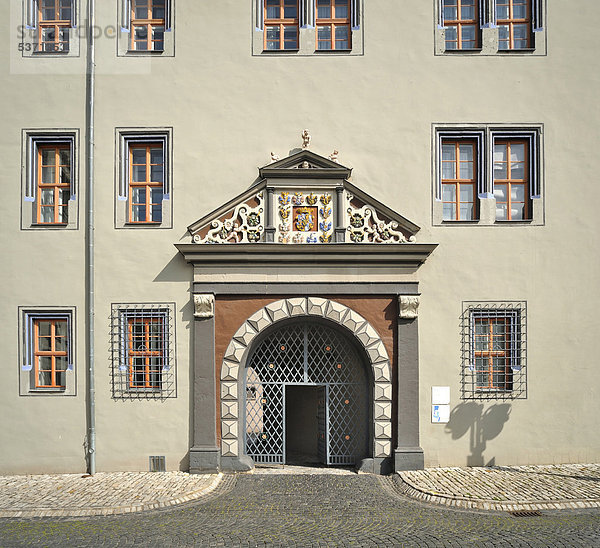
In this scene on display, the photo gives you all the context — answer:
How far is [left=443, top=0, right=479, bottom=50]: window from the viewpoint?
34.2ft

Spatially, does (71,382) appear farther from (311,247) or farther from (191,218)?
(311,247)

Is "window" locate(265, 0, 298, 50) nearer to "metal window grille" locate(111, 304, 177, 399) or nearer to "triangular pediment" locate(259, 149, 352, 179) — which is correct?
"triangular pediment" locate(259, 149, 352, 179)

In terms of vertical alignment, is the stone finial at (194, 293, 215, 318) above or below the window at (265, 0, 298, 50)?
below

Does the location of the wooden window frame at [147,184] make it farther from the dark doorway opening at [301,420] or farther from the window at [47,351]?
the dark doorway opening at [301,420]

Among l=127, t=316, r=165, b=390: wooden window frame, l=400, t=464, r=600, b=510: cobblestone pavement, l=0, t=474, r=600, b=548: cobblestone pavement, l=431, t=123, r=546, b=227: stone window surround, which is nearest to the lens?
l=0, t=474, r=600, b=548: cobblestone pavement

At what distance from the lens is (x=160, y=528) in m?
7.47

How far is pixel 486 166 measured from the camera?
10.2 m

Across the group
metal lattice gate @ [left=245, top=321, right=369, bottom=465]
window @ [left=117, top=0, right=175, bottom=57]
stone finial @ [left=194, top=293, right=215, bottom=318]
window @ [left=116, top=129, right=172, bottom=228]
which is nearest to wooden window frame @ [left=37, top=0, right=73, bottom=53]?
window @ [left=117, top=0, right=175, bottom=57]

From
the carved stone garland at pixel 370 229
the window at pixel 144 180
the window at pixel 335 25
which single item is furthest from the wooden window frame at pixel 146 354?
the window at pixel 335 25

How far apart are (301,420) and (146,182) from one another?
6170mm

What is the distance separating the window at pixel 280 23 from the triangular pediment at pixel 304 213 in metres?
2.18

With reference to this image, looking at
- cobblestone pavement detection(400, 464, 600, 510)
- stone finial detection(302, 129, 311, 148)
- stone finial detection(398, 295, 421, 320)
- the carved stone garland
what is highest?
stone finial detection(302, 129, 311, 148)

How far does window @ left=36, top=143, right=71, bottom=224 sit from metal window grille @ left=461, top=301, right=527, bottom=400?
7.23 m

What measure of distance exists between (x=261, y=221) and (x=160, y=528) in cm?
491
